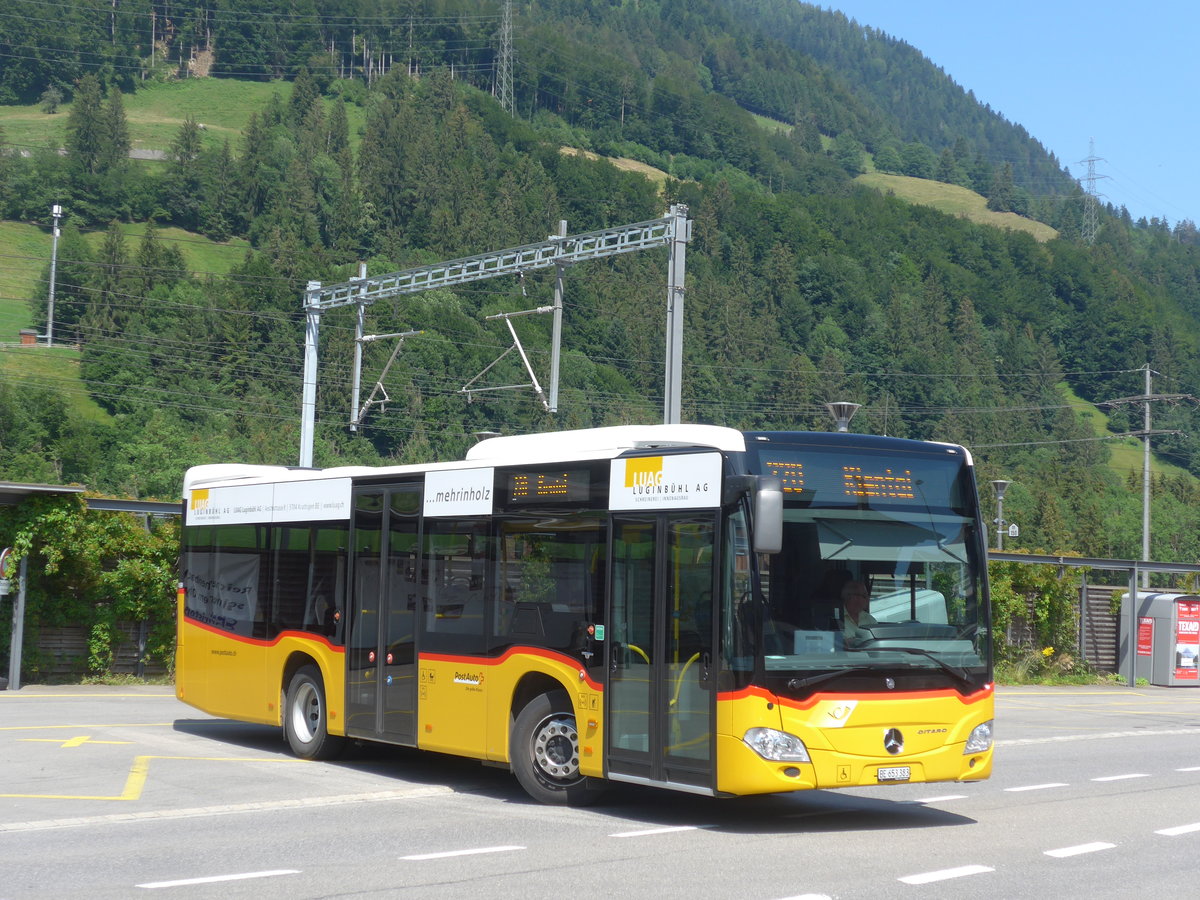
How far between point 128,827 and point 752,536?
4.84 metres

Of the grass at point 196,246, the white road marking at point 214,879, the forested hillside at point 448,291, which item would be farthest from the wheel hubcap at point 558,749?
the grass at point 196,246

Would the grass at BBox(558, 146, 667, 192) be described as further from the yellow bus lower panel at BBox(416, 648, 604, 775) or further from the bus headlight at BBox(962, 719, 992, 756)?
the bus headlight at BBox(962, 719, 992, 756)

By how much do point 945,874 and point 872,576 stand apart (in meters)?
2.34

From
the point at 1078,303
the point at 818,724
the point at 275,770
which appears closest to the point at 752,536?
the point at 818,724

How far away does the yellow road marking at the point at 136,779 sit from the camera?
11753mm

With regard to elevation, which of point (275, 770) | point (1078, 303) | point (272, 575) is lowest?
point (275, 770)

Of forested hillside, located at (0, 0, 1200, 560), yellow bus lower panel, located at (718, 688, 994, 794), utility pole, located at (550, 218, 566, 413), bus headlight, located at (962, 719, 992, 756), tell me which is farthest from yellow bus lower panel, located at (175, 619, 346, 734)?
forested hillside, located at (0, 0, 1200, 560)

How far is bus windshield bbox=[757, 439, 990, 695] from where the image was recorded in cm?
1021

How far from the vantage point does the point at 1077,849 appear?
988 cm

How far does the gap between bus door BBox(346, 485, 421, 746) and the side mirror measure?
14.3ft

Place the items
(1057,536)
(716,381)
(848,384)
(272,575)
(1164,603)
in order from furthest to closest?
(848,384) < (716,381) < (1057,536) < (1164,603) < (272,575)

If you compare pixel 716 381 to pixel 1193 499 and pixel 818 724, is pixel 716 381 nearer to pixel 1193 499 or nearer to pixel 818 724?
pixel 1193 499

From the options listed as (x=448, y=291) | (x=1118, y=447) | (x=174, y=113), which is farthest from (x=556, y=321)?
(x=174, y=113)

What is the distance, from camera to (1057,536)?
109 m
